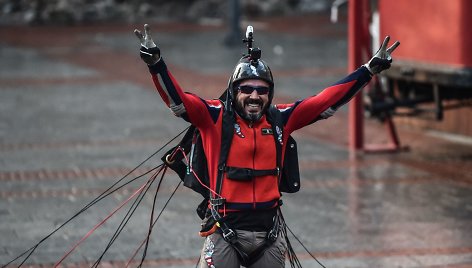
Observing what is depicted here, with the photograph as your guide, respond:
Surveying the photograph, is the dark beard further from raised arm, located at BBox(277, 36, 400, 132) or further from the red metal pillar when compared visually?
the red metal pillar

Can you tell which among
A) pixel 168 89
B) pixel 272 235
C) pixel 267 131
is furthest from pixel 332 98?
pixel 168 89

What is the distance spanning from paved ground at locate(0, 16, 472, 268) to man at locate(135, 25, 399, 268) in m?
2.78

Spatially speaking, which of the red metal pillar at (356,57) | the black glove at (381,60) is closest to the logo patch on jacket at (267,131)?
the black glove at (381,60)

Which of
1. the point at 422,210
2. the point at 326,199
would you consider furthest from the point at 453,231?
the point at 326,199

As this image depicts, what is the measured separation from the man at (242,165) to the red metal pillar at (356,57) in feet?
24.6

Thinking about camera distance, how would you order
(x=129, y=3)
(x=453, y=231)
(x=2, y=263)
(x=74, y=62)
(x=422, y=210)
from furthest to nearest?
1. (x=129, y=3)
2. (x=74, y=62)
3. (x=422, y=210)
4. (x=453, y=231)
5. (x=2, y=263)

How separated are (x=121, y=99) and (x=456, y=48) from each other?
683 cm

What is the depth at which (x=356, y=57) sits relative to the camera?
1395 cm

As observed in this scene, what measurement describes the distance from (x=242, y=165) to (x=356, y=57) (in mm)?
7733

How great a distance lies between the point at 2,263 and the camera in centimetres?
913

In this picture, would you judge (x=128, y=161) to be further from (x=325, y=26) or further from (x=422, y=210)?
(x=325, y=26)

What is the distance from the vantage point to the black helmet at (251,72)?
252 inches

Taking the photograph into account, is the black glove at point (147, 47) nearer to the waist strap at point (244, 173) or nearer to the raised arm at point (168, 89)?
the raised arm at point (168, 89)

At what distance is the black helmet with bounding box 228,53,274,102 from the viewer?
6398 mm
